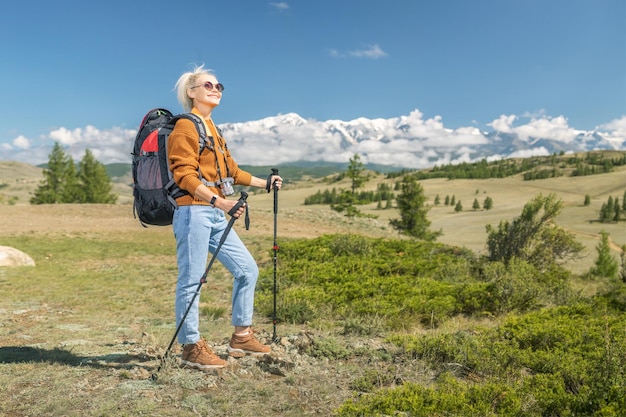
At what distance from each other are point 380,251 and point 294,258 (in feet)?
9.20

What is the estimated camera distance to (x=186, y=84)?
495 centimetres

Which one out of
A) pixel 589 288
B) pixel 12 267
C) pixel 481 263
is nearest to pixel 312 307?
pixel 481 263

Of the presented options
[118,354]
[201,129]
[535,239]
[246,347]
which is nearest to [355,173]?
[535,239]

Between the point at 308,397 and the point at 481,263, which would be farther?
the point at 481,263

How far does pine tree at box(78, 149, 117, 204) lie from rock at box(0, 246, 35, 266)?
4446 cm

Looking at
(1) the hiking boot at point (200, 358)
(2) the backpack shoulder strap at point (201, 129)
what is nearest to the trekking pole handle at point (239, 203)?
(2) the backpack shoulder strap at point (201, 129)

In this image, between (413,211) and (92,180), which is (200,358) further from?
(92,180)

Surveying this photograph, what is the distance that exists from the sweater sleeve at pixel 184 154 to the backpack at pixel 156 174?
0.35 feet

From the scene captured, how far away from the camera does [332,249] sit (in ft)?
47.6

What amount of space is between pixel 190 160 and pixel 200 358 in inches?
81.6

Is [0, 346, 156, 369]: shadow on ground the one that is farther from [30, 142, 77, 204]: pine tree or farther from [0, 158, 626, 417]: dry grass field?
[30, 142, 77, 204]: pine tree

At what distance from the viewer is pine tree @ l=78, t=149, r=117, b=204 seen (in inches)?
2183

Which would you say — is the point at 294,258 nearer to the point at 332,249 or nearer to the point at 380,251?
the point at 332,249

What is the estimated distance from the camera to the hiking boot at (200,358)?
4.74 metres
